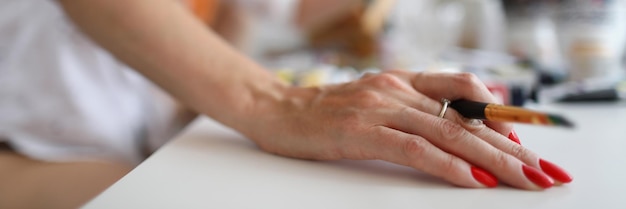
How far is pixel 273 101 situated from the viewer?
1.74 ft

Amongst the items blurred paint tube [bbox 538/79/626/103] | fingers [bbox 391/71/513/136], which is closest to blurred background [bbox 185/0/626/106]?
blurred paint tube [bbox 538/79/626/103]

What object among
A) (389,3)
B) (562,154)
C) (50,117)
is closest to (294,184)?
(562,154)

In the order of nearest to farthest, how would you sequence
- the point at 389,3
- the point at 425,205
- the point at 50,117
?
the point at 425,205
the point at 50,117
the point at 389,3

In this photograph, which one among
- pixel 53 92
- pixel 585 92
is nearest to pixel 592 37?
pixel 585 92

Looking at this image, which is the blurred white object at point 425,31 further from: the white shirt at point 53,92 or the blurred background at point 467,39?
the white shirt at point 53,92

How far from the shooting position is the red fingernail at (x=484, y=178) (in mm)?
398

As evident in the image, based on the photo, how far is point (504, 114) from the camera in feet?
1.29

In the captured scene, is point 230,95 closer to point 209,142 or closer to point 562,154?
point 209,142

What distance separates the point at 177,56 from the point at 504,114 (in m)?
0.31

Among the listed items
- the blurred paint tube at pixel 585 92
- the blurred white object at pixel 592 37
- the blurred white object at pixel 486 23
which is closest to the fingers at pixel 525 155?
the blurred paint tube at pixel 585 92

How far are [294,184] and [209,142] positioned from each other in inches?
6.3

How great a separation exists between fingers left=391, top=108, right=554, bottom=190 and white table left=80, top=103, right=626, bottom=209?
10 mm

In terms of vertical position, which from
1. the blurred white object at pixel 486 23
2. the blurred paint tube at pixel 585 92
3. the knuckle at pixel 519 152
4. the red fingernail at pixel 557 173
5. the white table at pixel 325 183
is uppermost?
the blurred white object at pixel 486 23

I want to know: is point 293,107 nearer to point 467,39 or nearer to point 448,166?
point 448,166
